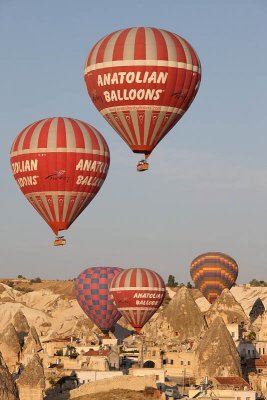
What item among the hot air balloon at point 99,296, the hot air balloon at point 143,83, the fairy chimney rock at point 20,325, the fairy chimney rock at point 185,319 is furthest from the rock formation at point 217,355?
the fairy chimney rock at point 20,325

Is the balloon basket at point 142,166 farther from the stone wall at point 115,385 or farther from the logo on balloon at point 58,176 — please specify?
the stone wall at point 115,385

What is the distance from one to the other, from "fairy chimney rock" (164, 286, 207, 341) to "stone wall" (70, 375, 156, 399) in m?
41.4

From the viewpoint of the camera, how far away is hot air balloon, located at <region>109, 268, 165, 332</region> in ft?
443

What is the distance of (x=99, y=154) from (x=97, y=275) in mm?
46932

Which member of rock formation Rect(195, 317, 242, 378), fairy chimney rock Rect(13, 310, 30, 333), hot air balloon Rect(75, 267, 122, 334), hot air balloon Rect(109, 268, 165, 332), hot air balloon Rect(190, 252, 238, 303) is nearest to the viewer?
rock formation Rect(195, 317, 242, 378)

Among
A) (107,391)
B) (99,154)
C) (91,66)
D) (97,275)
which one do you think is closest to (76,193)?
(99,154)

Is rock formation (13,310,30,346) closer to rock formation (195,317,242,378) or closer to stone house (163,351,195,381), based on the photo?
stone house (163,351,195,381)

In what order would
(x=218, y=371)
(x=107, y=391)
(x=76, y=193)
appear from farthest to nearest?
1. (x=218, y=371)
2. (x=107, y=391)
3. (x=76, y=193)

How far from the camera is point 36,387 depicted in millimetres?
108438

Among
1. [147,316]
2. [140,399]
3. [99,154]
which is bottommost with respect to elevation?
[140,399]

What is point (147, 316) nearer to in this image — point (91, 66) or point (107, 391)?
point (107, 391)

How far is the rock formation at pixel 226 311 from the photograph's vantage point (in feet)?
511

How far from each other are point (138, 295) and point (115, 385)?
2491 centimetres

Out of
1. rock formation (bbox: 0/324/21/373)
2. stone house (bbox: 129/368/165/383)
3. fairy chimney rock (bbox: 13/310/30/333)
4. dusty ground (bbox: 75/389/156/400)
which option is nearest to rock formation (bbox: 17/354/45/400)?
dusty ground (bbox: 75/389/156/400)
